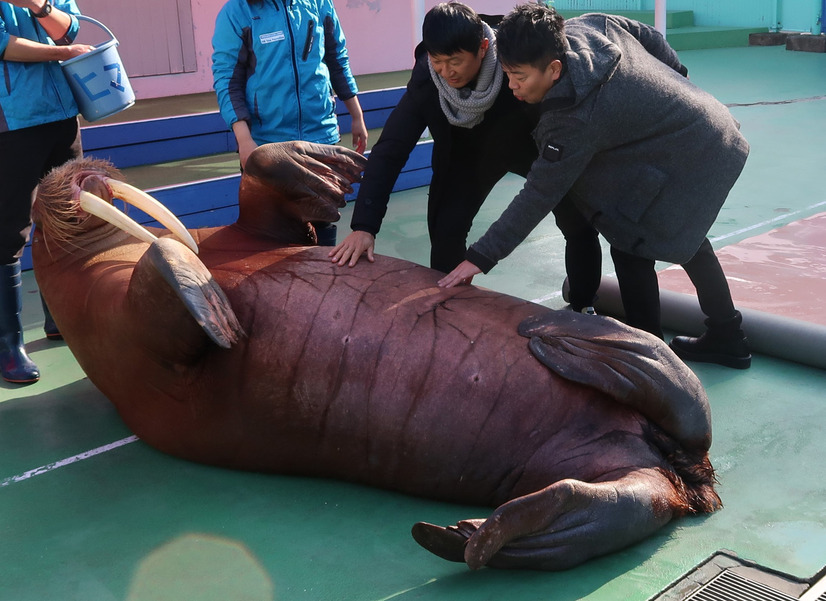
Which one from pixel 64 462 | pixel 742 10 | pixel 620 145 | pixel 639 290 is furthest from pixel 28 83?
pixel 742 10

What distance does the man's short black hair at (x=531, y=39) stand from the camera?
2.85m

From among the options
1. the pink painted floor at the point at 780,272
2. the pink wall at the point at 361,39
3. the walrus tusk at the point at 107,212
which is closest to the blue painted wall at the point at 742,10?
the pink wall at the point at 361,39

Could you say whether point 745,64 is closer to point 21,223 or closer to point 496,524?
point 21,223

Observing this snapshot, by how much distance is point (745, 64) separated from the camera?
1389 cm

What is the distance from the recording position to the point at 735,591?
242cm

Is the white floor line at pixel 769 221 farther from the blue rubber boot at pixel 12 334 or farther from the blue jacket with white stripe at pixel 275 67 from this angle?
the blue rubber boot at pixel 12 334

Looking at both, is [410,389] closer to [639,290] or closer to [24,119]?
[639,290]

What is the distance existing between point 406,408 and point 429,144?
5.37m

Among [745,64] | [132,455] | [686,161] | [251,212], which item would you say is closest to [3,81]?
[251,212]

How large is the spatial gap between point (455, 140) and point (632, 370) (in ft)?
4.35

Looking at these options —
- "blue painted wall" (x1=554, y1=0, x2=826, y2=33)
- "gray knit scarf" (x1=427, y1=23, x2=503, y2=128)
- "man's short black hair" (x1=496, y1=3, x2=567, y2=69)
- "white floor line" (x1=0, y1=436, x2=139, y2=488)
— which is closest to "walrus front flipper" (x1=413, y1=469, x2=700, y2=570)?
"man's short black hair" (x1=496, y1=3, x2=567, y2=69)

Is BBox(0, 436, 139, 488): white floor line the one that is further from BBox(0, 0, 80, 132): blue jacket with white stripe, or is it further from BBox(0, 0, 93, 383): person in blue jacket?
BBox(0, 0, 80, 132): blue jacket with white stripe

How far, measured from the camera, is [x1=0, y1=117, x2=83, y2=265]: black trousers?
394 cm

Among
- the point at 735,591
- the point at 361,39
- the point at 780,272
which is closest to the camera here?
the point at 735,591
